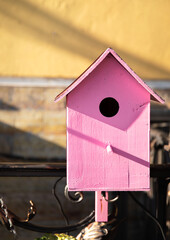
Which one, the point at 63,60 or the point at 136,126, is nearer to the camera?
the point at 136,126

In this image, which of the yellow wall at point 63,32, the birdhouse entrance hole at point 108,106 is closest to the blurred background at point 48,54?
the yellow wall at point 63,32

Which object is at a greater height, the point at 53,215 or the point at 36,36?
the point at 36,36

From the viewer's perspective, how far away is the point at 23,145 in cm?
298

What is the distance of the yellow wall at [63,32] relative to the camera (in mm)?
2965

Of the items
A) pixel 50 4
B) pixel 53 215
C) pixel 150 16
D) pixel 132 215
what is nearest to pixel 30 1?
pixel 50 4

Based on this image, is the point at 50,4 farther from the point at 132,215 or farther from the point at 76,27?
the point at 132,215

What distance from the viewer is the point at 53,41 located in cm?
298

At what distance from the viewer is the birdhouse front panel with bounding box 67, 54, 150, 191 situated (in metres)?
1.54

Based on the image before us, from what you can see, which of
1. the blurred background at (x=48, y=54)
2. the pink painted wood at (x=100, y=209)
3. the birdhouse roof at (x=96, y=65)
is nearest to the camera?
the birdhouse roof at (x=96, y=65)

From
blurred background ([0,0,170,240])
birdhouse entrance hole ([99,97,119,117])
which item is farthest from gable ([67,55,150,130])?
blurred background ([0,0,170,240])

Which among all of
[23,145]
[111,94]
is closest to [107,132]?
[111,94]

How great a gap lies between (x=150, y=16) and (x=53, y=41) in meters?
0.81

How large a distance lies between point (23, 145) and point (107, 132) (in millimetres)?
1559

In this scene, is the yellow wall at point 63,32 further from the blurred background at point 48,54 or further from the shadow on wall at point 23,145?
the shadow on wall at point 23,145
